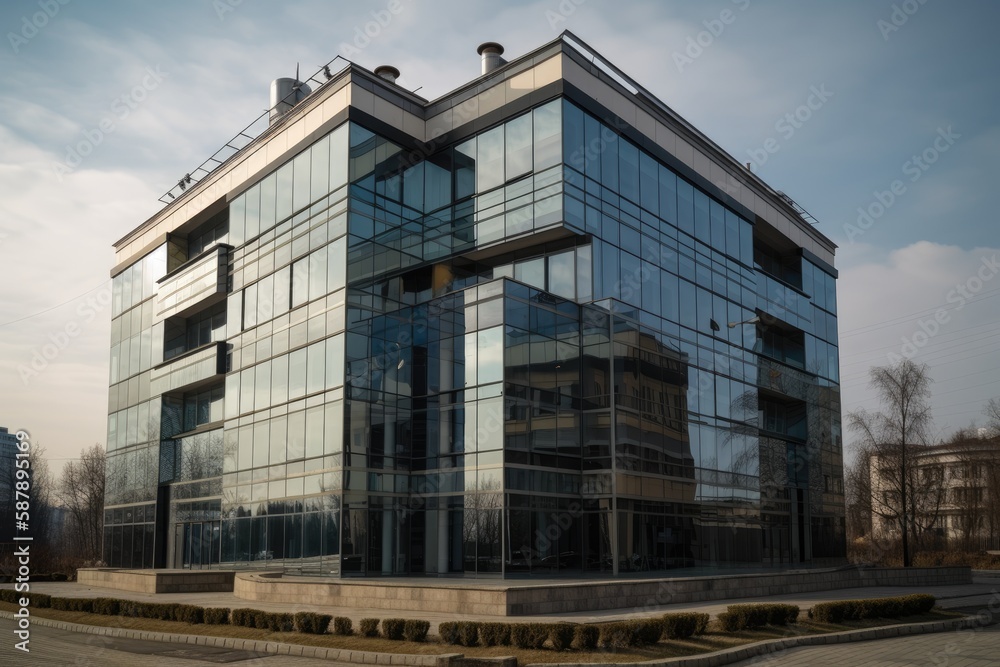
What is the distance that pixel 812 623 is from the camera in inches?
790

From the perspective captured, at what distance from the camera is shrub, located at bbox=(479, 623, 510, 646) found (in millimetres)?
16281

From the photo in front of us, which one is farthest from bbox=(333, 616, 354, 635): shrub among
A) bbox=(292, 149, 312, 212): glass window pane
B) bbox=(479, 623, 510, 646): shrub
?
bbox=(292, 149, 312, 212): glass window pane

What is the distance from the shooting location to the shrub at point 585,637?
1597 cm

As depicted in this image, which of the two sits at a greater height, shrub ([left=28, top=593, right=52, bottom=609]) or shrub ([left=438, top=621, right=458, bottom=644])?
shrub ([left=438, top=621, right=458, bottom=644])

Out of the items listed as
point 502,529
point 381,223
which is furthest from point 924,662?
point 381,223

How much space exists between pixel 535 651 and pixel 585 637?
961 millimetres

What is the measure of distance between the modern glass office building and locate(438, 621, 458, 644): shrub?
1254 centimetres

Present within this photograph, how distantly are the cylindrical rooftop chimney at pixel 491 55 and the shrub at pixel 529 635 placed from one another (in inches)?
1076

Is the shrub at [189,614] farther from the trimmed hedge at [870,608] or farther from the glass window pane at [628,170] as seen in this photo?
the glass window pane at [628,170]

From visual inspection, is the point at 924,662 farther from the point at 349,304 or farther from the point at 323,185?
the point at 323,185

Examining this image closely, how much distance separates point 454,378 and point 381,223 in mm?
6893

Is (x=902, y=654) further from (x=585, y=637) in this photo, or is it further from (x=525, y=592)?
(x=525, y=592)

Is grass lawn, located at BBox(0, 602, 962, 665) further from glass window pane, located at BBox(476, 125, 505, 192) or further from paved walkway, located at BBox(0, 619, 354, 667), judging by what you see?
glass window pane, located at BBox(476, 125, 505, 192)

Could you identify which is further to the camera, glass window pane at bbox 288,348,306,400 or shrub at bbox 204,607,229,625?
glass window pane at bbox 288,348,306,400
